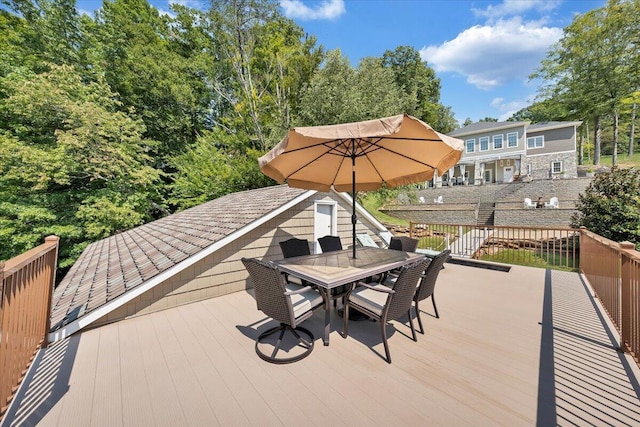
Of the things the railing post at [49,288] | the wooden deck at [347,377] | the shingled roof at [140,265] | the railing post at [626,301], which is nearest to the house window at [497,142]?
the wooden deck at [347,377]

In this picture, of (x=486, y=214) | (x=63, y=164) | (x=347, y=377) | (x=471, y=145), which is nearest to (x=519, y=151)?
(x=471, y=145)

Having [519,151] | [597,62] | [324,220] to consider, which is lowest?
[324,220]

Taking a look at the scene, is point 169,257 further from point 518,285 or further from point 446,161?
point 518,285

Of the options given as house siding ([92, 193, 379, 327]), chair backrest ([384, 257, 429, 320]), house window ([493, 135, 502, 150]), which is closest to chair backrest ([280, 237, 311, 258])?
house siding ([92, 193, 379, 327])

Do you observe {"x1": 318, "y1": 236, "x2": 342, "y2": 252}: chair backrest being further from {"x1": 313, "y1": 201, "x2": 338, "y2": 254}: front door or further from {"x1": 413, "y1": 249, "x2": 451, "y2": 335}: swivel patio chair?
{"x1": 413, "y1": 249, "x2": 451, "y2": 335}: swivel patio chair

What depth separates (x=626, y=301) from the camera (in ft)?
8.00

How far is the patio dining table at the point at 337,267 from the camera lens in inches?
105

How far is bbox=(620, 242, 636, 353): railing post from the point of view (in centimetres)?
237

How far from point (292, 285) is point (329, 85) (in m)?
11.1

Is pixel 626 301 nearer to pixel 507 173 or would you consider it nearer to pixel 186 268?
pixel 186 268

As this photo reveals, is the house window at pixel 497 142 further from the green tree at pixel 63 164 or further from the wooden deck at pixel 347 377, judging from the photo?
the green tree at pixel 63 164

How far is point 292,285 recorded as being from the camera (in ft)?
14.0

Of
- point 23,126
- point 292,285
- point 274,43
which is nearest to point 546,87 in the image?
point 274,43

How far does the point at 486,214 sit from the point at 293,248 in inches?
695
